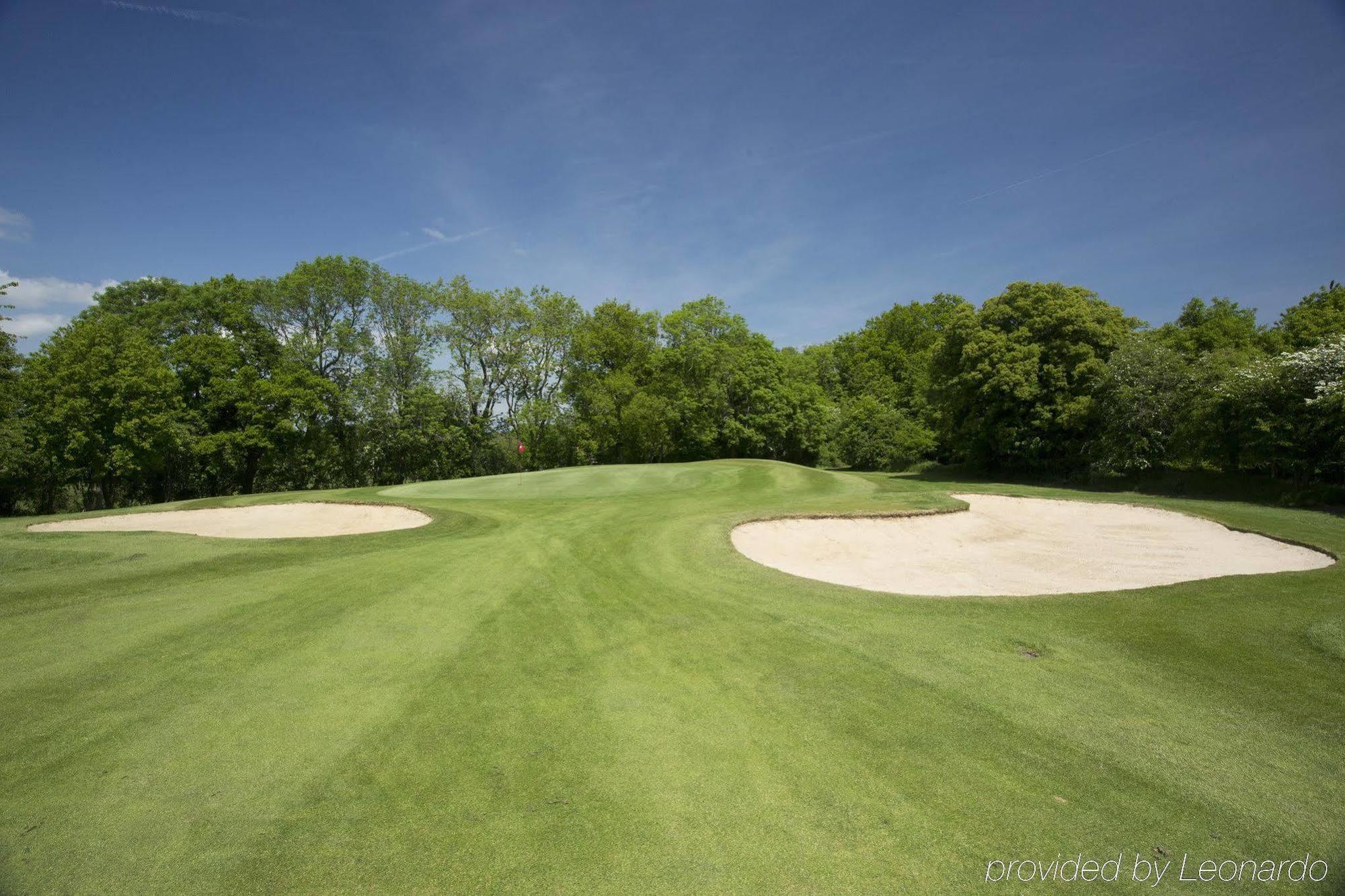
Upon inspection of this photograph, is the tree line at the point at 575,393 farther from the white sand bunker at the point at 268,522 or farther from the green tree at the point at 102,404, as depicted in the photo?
the white sand bunker at the point at 268,522

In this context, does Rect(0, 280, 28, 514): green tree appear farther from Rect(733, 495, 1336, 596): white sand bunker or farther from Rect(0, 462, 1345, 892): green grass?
Rect(733, 495, 1336, 596): white sand bunker

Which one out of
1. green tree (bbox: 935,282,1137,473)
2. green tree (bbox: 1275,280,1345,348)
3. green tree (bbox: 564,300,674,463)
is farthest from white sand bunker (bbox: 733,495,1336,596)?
green tree (bbox: 564,300,674,463)

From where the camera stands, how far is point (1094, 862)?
336cm

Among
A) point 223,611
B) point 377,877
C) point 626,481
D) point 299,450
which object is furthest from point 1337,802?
point 299,450

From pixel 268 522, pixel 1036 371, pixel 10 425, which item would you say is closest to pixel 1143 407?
pixel 1036 371

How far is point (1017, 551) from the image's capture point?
1310cm

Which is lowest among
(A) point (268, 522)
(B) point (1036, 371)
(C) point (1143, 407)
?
(A) point (268, 522)

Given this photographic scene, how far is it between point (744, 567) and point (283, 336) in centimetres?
4130

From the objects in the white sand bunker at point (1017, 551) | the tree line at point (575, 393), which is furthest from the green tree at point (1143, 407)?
the white sand bunker at point (1017, 551)

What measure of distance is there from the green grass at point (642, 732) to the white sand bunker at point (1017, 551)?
168 centimetres

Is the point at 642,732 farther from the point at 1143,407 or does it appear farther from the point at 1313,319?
the point at 1313,319

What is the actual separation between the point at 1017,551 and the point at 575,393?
3980 centimetres

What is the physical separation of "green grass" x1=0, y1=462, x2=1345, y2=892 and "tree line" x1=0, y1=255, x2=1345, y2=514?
1938cm

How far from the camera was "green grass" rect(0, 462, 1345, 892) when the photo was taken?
11.3 feet
